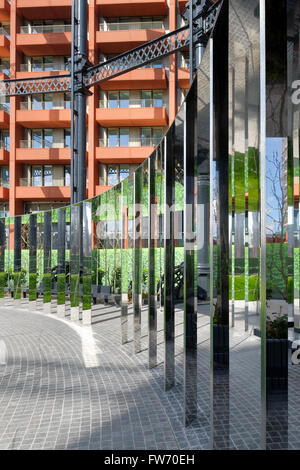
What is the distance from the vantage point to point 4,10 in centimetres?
2644

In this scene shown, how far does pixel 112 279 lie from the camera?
11.4 m

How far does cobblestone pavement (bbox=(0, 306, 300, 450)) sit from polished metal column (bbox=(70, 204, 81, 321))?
2073 millimetres

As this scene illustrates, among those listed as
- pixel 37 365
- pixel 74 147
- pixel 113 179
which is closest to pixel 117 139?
pixel 113 179

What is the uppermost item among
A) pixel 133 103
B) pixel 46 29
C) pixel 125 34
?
pixel 46 29

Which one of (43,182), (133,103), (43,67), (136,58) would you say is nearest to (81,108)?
(136,58)

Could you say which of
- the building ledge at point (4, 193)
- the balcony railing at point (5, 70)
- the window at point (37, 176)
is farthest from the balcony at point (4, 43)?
the building ledge at point (4, 193)

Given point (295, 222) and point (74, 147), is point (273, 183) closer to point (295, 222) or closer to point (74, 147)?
point (295, 222)

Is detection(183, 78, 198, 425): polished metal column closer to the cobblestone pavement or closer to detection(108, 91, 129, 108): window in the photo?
the cobblestone pavement

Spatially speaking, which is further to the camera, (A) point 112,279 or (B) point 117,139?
(B) point 117,139

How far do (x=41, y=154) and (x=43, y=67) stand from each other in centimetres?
757

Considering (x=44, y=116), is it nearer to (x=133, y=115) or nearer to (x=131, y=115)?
(x=131, y=115)

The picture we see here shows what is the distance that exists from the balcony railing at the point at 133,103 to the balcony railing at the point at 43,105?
2.93m

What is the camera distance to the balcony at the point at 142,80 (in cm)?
2473
